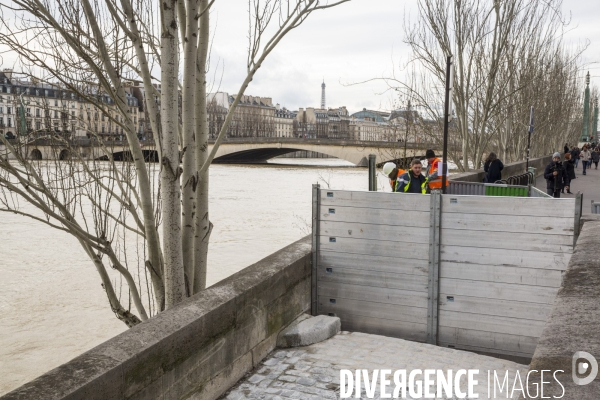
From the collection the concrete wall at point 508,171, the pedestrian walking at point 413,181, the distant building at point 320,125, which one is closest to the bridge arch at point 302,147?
the concrete wall at point 508,171

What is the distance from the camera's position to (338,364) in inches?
215

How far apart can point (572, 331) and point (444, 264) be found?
3.58 meters

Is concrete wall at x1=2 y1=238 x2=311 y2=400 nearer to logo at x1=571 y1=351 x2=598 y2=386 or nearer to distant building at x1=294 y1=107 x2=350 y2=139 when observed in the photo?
logo at x1=571 y1=351 x2=598 y2=386

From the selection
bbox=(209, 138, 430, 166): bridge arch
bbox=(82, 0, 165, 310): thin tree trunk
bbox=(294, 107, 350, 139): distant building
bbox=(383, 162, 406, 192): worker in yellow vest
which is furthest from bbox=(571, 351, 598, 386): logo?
bbox=(294, 107, 350, 139): distant building

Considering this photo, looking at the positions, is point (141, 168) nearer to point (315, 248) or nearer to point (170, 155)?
point (170, 155)

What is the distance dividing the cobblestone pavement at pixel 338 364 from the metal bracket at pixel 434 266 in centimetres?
26

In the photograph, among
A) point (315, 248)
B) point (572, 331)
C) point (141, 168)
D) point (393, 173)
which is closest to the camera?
point (572, 331)

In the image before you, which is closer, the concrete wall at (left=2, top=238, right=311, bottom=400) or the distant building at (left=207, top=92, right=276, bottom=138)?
the concrete wall at (left=2, top=238, right=311, bottom=400)

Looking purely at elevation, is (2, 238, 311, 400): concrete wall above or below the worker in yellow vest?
below

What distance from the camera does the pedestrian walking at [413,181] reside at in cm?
774

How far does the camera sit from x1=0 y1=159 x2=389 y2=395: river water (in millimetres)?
10984

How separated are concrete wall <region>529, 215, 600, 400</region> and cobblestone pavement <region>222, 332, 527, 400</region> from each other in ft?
4.71

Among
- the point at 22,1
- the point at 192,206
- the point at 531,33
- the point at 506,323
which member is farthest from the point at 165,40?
the point at 531,33

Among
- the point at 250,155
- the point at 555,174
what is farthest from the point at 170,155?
the point at 250,155
